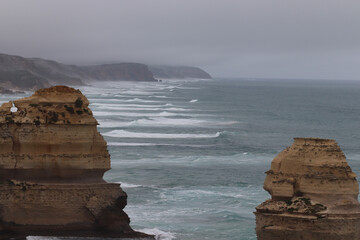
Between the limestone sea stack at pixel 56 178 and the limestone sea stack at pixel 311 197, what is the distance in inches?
267

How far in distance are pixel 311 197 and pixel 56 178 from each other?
9.13 meters

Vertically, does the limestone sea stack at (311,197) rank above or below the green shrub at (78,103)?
below

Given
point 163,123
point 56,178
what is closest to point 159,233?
point 56,178

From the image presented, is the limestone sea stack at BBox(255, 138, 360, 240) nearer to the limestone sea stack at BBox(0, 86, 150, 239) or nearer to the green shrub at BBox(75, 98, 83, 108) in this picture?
the limestone sea stack at BBox(0, 86, 150, 239)

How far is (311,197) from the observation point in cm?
2444

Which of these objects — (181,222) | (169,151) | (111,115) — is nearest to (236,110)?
(111,115)

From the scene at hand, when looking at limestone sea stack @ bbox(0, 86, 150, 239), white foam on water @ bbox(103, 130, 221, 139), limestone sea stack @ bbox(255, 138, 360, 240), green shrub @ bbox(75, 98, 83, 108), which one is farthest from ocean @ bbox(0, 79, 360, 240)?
limestone sea stack @ bbox(255, 138, 360, 240)

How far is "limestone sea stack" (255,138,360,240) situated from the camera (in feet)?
78.8

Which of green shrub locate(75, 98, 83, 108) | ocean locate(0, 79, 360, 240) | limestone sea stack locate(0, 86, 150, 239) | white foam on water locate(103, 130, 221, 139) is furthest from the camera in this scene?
white foam on water locate(103, 130, 221, 139)

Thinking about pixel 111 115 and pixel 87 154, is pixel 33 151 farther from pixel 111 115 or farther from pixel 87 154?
pixel 111 115

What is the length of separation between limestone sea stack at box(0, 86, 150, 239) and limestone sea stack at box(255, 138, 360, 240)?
6.79 metres

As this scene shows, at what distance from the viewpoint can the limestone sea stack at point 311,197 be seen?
78.8 ft

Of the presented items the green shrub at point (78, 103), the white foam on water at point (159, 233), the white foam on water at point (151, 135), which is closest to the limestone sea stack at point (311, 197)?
the white foam on water at point (159, 233)

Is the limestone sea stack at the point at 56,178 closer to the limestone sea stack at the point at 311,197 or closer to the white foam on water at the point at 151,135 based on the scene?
the limestone sea stack at the point at 311,197
